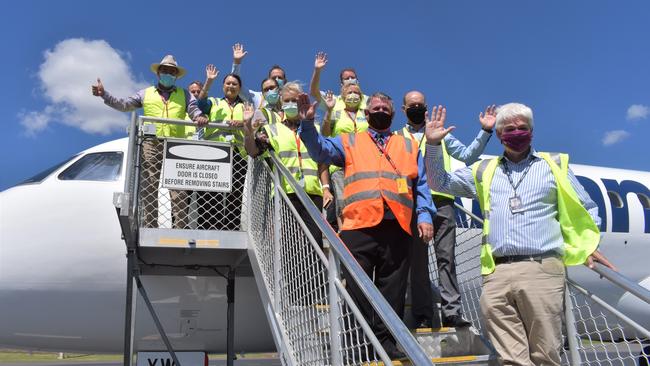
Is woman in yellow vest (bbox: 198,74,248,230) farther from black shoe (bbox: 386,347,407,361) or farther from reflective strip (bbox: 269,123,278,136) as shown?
black shoe (bbox: 386,347,407,361)

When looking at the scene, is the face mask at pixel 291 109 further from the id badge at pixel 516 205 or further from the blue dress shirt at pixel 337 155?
the id badge at pixel 516 205

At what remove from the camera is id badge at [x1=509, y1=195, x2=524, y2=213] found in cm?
299

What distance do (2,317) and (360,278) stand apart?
485 cm

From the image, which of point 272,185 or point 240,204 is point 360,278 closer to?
point 272,185

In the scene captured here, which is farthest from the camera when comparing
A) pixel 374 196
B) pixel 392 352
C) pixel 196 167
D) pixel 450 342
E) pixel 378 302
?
pixel 196 167

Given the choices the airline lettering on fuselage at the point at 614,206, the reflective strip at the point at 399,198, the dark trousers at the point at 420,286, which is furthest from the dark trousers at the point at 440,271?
the airline lettering on fuselage at the point at 614,206

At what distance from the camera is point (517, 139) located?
3.03 meters

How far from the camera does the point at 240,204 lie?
5098 mm

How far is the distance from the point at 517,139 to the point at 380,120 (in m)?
0.87

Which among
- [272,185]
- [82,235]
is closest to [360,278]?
[272,185]

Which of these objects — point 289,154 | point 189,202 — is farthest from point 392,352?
point 189,202

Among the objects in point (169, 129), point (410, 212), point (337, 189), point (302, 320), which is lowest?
point (302, 320)

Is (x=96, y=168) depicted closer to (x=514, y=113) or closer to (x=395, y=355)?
(x=395, y=355)

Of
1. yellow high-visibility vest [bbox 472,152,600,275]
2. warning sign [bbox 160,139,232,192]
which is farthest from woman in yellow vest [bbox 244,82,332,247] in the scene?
yellow high-visibility vest [bbox 472,152,600,275]
